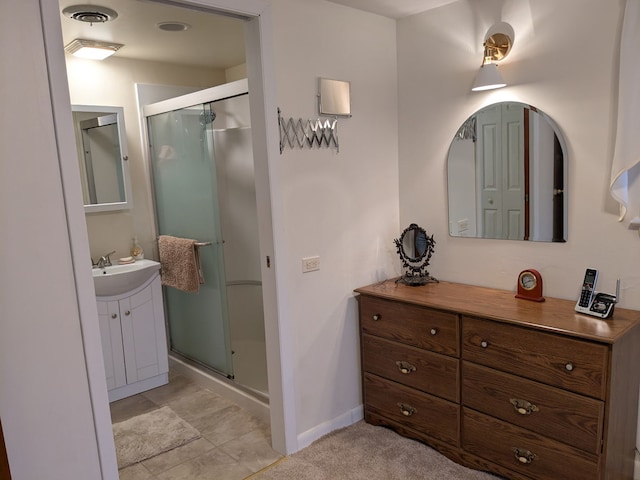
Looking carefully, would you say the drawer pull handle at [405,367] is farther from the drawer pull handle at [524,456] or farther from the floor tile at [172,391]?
the floor tile at [172,391]

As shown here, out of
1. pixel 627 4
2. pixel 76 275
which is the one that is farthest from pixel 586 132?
pixel 76 275

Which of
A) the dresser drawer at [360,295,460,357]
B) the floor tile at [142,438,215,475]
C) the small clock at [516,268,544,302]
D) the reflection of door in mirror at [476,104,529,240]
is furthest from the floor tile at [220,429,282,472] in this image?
the reflection of door in mirror at [476,104,529,240]

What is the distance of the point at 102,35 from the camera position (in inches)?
115

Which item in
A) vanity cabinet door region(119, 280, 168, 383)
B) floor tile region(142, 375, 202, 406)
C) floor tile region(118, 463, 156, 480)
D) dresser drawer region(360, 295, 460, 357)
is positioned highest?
dresser drawer region(360, 295, 460, 357)

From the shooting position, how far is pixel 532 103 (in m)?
2.37

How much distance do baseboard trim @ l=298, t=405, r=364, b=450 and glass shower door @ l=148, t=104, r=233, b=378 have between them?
842 mm

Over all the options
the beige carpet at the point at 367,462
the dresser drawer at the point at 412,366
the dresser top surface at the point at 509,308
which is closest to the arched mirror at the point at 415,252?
the dresser top surface at the point at 509,308

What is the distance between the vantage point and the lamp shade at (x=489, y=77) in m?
2.37

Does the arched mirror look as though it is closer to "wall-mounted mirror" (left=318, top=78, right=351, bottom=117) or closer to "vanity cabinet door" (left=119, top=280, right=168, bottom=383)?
"wall-mounted mirror" (left=318, top=78, right=351, bottom=117)

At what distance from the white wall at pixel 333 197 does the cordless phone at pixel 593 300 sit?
113cm

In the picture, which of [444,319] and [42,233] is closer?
[42,233]

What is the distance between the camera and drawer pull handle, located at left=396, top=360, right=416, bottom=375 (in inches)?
100

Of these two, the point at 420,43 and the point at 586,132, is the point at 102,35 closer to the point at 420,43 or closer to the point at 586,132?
the point at 420,43

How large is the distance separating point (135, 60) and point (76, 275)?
2.35 meters
